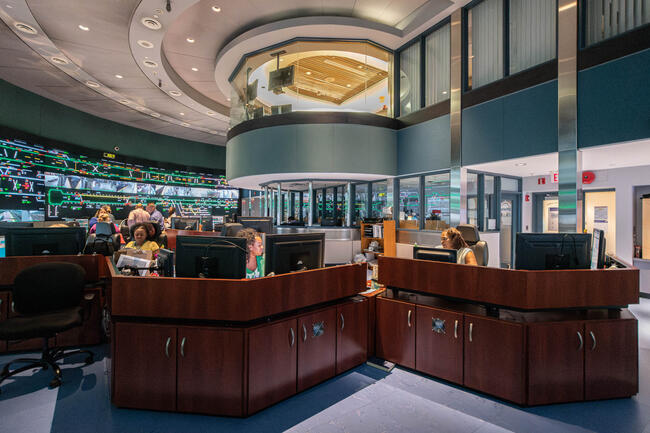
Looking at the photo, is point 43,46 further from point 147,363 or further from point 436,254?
point 436,254

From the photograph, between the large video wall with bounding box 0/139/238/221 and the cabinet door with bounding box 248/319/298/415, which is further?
the large video wall with bounding box 0/139/238/221

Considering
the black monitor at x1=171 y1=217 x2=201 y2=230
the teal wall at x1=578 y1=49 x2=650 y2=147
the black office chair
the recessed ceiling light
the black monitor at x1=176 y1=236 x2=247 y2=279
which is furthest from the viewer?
the black monitor at x1=171 y1=217 x2=201 y2=230

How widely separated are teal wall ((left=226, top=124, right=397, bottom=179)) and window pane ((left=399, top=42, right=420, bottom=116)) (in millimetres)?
726

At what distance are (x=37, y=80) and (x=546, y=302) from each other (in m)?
11.2

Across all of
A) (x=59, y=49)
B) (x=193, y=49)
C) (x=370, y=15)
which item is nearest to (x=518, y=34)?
(x=370, y=15)

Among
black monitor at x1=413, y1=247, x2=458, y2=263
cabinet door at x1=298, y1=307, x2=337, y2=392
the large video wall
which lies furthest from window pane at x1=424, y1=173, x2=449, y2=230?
the large video wall

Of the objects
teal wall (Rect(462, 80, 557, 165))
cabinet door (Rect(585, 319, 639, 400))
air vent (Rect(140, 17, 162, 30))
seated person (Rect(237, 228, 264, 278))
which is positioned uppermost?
air vent (Rect(140, 17, 162, 30))

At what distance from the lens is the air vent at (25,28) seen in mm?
5410

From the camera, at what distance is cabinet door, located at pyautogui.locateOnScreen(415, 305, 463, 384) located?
2.80 m

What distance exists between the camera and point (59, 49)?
651 cm

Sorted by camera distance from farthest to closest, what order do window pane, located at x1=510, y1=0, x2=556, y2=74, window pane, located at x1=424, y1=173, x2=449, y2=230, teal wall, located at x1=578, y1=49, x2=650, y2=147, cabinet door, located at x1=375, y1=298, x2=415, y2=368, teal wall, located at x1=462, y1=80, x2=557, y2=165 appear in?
window pane, located at x1=424, y1=173, x2=449, y2=230, window pane, located at x1=510, y1=0, x2=556, y2=74, teal wall, located at x1=462, y1=80, x2=557, y2=165, teal wall, located at x1=578, y1=49, x2=650, y2=147, cabinet door, located at x1=375, y1=298, x2=415, y2=368

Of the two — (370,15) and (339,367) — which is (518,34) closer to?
(370,15)

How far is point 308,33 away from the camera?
683cm

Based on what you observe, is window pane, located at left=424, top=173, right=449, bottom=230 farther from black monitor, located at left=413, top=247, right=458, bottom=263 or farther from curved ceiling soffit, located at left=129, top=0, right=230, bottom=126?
curved ceiling soffit, located at left=129, top=0, right=230, bottom=126
